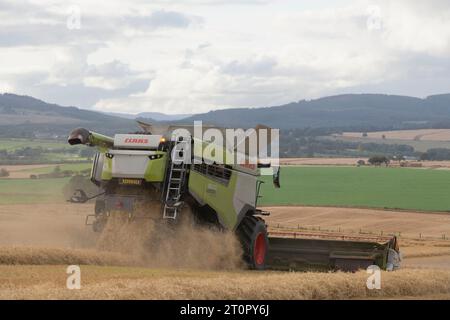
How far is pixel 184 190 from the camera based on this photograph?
18469 millimetres

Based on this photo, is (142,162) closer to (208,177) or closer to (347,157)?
(208,177)

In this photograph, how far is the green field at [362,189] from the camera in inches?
2873

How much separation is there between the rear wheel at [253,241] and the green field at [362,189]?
155ft

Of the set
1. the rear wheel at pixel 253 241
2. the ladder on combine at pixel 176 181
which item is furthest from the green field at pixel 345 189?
the ladder on combine at pixel 176 181

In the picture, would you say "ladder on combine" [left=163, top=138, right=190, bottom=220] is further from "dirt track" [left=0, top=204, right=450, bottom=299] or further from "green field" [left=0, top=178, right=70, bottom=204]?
"green field" [left=0, top=178, right=70, bottom=204]

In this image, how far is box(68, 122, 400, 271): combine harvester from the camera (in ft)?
60.3

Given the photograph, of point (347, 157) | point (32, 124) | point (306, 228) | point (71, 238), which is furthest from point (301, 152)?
point (71, 238)

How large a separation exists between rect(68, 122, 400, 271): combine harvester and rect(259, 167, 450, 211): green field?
4700 centimetres

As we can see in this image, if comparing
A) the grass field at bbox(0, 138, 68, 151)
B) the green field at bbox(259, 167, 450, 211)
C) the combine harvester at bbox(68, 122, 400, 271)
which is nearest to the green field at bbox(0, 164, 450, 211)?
the green field at bbox(259, 167, 450, 211)

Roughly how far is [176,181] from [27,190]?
54.7m

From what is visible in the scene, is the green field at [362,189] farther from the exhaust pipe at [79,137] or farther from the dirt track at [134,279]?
the exhaust pipe at [79,137]

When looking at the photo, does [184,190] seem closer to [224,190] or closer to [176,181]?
[176,181]

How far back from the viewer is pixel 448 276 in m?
16.7
